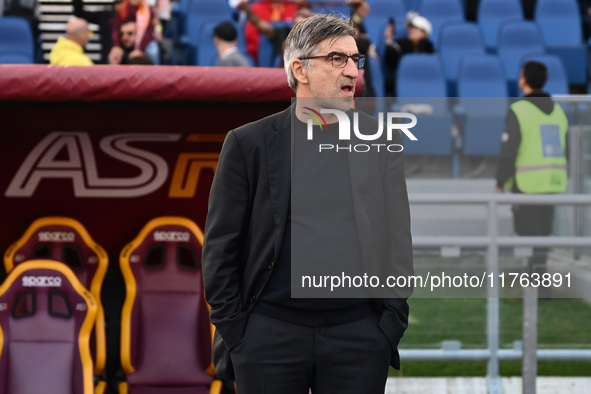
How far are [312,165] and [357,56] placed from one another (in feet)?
1.09

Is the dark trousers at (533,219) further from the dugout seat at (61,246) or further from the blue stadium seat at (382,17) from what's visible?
the blue stadium seat at (382,17)

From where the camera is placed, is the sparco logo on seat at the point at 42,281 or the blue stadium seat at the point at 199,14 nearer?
the sparco logo on seat at the point at 42,281

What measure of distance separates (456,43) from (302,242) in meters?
8.31

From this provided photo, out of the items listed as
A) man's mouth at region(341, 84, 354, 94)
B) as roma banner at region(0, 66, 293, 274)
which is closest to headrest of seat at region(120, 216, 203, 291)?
as roma banner at region(0, 66, 293, 274)

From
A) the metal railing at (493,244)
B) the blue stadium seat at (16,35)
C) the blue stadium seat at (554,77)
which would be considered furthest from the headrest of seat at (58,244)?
the blue stadium seat at (554,77)

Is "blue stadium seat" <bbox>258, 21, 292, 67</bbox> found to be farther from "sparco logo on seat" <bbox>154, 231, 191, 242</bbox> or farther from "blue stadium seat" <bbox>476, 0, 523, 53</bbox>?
"sparco logo on seat" <bbox>154, 231, 191, 242</bbox>

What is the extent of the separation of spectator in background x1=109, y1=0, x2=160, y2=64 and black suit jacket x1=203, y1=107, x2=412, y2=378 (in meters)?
5.91

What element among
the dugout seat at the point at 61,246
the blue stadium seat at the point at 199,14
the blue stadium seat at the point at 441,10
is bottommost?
the dugout seat at the point at 61,246

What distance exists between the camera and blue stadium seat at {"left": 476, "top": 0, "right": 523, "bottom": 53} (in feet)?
36.9

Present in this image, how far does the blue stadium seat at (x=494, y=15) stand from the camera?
36.9 ft

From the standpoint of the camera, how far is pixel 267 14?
32.0ft

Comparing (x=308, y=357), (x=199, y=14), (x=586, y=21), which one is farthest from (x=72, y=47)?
(x=586, y=21)

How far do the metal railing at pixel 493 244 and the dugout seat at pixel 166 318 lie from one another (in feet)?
3.37

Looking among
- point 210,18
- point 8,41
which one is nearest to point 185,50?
point 210,18
